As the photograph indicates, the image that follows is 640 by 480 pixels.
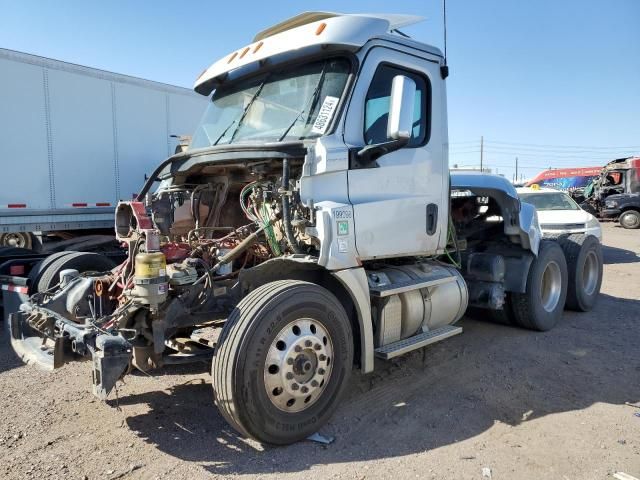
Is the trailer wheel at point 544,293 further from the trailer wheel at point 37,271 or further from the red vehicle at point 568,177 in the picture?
the red vehicle at point 568,177

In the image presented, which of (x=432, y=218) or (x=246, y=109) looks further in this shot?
(x=432, y=218)

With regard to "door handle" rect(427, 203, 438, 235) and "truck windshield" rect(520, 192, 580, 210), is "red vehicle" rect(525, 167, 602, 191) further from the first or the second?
"door handle" rect(427, 203, 438, 235)

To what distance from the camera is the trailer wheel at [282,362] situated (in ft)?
10.8

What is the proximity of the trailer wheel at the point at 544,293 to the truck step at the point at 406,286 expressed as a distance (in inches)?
73.7

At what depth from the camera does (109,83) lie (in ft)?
27.3

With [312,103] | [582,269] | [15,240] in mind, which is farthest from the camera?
[15,240]

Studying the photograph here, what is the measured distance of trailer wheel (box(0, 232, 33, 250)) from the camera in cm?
768

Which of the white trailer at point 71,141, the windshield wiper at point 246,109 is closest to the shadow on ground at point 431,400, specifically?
the windshield wiper at point 246,109

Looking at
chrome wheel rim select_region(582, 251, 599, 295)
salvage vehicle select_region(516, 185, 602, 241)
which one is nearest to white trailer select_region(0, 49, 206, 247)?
chrome wheel rim select_region(582, 251, 599, 295)

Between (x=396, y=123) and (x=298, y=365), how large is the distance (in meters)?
1.88

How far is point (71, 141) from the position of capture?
7941mm

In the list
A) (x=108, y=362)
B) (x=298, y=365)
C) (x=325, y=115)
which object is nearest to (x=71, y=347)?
(x=108, y=362)

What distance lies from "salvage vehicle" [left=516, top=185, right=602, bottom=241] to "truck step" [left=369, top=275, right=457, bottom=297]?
726cm

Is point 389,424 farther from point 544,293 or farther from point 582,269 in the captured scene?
point 582,269
